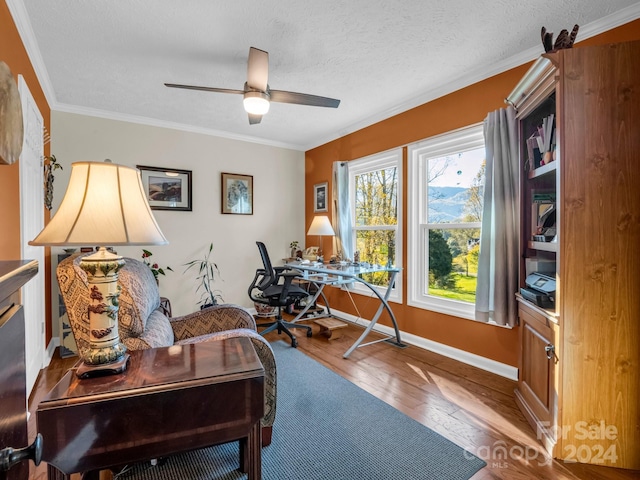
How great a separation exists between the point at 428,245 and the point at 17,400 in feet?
10.3

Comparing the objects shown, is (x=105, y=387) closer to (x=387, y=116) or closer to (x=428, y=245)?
(x=428, y=245)

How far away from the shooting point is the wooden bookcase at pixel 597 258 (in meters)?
1.54

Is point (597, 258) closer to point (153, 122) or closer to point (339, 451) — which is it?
point (339, 451)

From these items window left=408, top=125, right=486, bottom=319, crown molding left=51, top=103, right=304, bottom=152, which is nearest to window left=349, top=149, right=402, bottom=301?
window left=408, top=125, right=486, bottom=319

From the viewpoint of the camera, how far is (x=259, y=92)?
225 cm

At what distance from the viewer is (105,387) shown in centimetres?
106

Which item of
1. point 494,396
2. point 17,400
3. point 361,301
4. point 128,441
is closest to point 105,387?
point 128,441

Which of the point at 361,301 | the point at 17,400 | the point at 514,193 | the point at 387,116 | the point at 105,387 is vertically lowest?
the point at 361,301

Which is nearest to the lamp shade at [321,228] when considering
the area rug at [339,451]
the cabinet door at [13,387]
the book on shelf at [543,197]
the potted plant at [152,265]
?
the potted plant at [152,265]

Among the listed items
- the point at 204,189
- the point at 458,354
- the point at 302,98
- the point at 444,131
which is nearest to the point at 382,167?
the point at 444,131

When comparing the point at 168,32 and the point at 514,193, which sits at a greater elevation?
the point at 168,32

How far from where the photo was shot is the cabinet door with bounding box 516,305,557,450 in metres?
1.70

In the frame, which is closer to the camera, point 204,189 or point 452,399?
point 452,399

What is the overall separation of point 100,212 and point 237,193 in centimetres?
341
